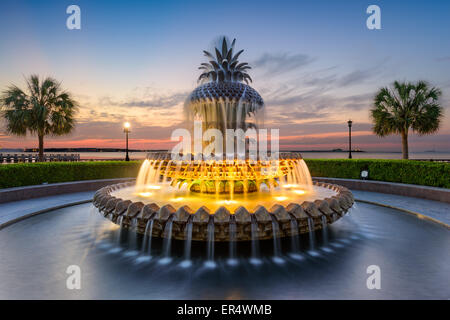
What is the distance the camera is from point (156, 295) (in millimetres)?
3656

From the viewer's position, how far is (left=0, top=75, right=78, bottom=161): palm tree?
1769cm

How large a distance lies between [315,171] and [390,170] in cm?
488

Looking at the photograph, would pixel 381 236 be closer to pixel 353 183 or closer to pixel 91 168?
pixel 353 183

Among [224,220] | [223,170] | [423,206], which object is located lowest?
[423,206]

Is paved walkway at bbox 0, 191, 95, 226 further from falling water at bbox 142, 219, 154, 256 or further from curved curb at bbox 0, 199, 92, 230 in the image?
falling water at bbox 142, 219, 154, 256

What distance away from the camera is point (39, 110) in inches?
703

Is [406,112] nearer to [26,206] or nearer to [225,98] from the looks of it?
[225,98]

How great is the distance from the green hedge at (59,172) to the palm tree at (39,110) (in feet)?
17.6

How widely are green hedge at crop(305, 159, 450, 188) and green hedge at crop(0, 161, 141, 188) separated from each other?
14399 millimetres

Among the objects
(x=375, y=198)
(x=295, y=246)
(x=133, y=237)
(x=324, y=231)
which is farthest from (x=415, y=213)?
(x=133, y=237)

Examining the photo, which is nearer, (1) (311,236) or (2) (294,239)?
(2) (294,239)

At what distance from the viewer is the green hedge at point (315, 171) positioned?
11.9 metres

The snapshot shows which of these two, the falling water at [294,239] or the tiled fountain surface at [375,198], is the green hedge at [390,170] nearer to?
the tiled fountain surface at [375,198]

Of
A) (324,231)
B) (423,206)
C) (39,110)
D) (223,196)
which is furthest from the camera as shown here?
(39,110)
